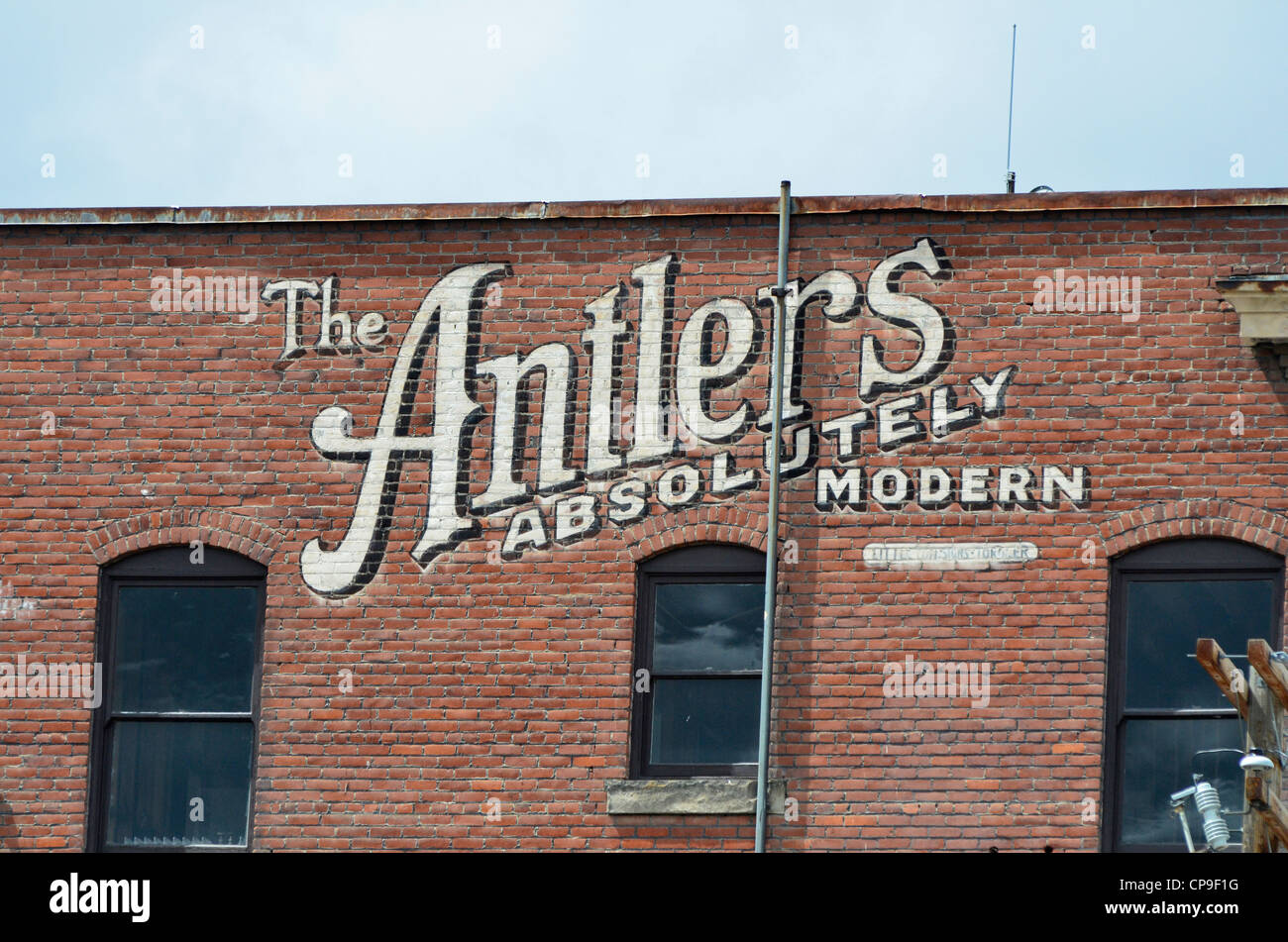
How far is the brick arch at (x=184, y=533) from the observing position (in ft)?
42.9

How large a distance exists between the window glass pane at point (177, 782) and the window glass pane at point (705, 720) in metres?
2.89

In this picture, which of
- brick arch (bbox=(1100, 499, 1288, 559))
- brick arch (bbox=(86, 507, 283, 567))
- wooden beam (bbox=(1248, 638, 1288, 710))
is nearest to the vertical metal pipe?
brick arch (bbox=(1100, 499, 1288, 559))

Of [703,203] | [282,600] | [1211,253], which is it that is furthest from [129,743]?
[1211,253]

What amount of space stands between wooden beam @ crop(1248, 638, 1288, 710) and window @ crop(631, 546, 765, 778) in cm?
348

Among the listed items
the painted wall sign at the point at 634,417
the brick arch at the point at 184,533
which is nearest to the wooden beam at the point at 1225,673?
the painted wall sign at the point at 634,417

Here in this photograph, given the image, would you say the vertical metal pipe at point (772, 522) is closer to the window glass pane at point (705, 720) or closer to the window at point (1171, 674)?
the window glass pane at point (705, 720)

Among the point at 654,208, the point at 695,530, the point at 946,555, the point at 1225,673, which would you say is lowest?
the point at 1225,673

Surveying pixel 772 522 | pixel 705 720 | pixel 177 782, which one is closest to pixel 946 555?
pixel 772 522

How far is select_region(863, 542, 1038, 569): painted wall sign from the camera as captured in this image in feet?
40.7

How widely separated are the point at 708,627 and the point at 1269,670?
389cm

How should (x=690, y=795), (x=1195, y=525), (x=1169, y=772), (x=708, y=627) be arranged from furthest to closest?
1. (x=708, y=627)
2. (x=690, y=795)
3. (x=1195, y=525)
4. (x=1169, y=772)

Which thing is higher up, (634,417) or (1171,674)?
(634,417)

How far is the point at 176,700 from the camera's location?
42.9ft

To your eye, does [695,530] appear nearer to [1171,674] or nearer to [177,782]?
[1171,674]
